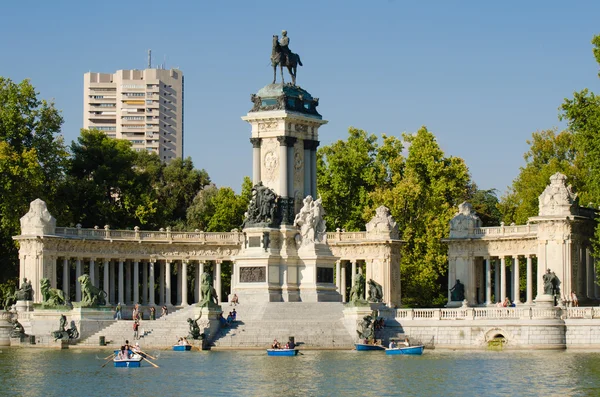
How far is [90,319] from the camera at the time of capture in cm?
7575

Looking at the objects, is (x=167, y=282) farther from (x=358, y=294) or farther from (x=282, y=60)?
(x=358, y=294)

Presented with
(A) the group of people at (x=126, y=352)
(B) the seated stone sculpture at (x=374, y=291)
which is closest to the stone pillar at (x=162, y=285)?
(B) the seated stone sculpture at (x=374, y=291)

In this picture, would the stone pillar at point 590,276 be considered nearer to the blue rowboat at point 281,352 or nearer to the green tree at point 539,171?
the green tree at point 539,171

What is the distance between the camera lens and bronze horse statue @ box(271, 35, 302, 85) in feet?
269

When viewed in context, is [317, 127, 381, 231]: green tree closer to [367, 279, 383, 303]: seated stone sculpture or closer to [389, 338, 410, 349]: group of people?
[367, 279, 383, 303]: seated stone sculpture

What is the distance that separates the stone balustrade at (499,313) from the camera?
69750mm

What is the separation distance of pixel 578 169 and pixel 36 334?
42.0 m

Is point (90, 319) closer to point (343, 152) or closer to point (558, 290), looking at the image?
point (558, 290)

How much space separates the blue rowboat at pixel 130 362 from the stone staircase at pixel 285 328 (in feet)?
34.6

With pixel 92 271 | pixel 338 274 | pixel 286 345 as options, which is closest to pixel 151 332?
pixel 286 345

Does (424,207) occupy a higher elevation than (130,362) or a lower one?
higher

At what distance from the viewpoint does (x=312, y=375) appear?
2210 inches

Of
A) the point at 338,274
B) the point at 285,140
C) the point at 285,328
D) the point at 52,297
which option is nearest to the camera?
the point at 285,328

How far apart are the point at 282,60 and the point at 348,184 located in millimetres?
22554
